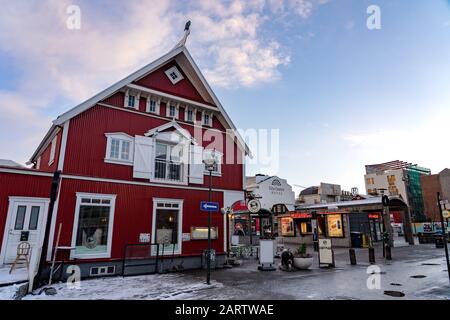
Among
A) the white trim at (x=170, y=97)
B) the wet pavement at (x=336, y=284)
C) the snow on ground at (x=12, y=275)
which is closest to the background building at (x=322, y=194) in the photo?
the wet pavement at (x=336, y=284)

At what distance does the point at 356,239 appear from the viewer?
1064 inches

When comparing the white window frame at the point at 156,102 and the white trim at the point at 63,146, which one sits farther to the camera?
the white window frame at the point at 156,102

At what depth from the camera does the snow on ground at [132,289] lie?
8328 millimetres

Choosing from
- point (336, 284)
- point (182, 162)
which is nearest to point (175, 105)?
point (182, 162)

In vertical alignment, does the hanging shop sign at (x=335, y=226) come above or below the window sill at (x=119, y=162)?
below

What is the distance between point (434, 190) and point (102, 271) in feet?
277

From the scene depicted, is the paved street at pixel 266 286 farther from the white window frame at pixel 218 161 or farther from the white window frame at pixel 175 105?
the white window frame at pixel 175 105

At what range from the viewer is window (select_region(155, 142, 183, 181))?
14500 mm

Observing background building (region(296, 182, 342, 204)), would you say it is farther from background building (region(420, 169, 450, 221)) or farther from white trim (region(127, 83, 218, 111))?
white trim (region(127, 83, 218, 111))

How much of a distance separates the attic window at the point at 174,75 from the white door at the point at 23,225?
8.51m

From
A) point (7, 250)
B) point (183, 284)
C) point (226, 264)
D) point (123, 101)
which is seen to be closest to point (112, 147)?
point (123, 101)

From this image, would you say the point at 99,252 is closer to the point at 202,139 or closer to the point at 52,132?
the point at 52,132

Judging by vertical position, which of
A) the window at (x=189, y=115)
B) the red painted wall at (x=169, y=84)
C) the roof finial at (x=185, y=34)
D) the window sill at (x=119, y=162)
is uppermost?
the roof finial at (x=185, y=34)
